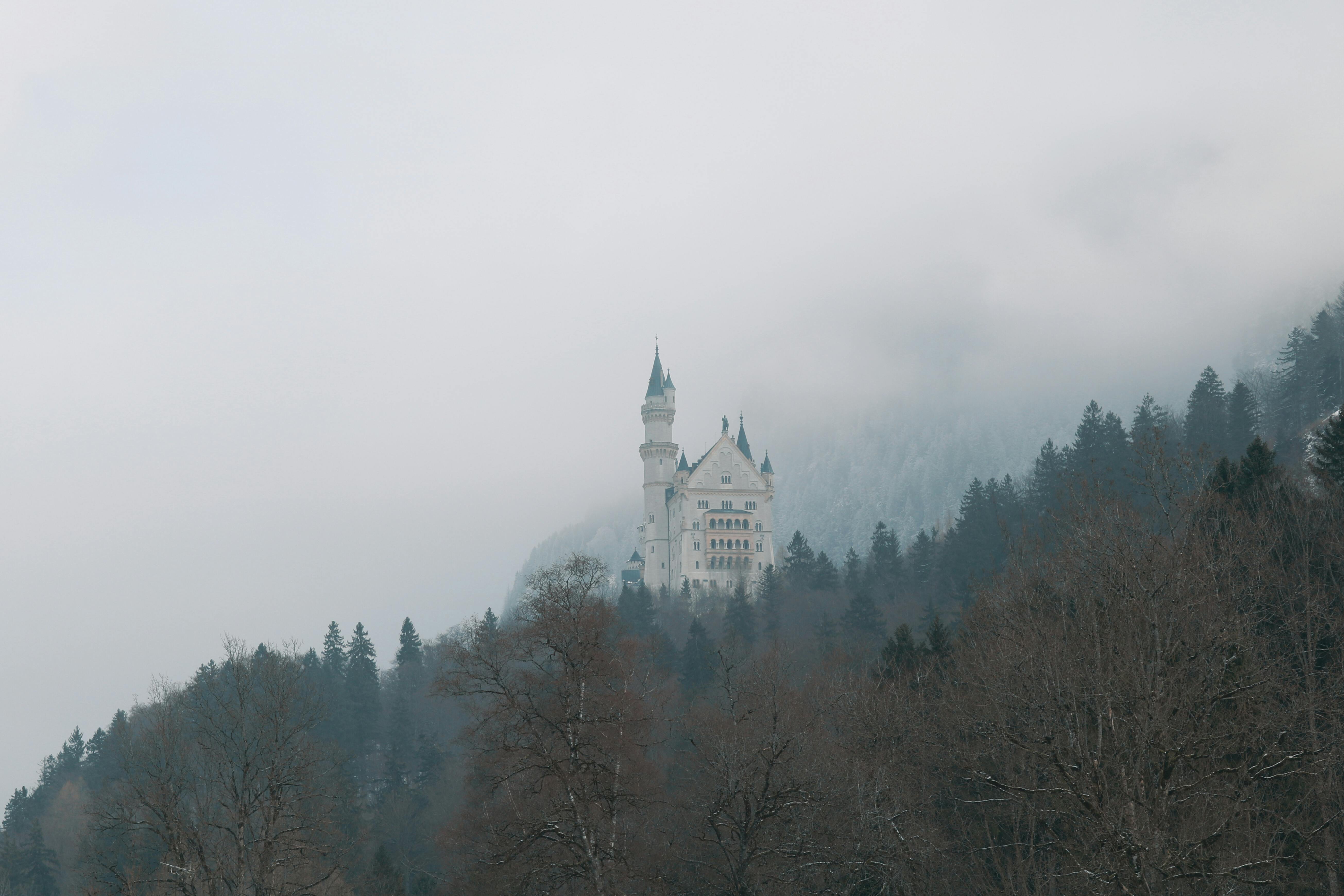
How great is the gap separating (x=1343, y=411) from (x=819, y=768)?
2032 cm

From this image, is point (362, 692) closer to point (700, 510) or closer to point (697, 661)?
point (697, 661)

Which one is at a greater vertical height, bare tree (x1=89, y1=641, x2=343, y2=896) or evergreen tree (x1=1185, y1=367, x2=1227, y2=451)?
evergreen tree (x1=1185, y1=367, x2=1227, y2=451)

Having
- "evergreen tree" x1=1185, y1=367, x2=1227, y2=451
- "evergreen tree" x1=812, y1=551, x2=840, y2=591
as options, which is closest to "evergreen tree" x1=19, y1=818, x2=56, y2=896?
"evergreen tree" x1=812, y1=551, x2=840, y2=591

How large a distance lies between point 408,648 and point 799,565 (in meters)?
37.2

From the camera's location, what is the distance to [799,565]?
101 metres

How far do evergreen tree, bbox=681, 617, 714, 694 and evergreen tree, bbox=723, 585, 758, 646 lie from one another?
3.16 metres

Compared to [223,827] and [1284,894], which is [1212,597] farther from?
[223,827]

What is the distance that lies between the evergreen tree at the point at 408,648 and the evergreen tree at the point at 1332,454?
79.5 m

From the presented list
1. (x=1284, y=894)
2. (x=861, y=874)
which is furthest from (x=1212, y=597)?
(x=861, y=874)

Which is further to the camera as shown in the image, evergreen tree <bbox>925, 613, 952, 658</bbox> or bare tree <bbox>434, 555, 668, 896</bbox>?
evergreen tree <bbox>925, 613, 952, 658</bbox>

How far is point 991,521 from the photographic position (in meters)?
85.0

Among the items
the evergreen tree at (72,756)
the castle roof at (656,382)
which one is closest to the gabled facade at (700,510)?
the castle roof at (656,382)

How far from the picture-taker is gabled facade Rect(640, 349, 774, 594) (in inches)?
5246

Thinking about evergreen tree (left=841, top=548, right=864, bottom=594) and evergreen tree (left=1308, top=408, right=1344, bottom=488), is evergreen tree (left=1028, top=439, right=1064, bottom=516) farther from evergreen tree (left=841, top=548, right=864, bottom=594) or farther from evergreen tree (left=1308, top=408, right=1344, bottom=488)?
evergreen tree (left=1308, top=408, right=1344, bottom=488)
